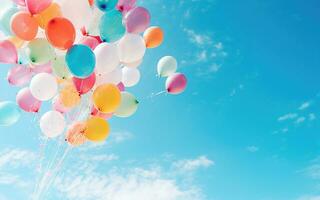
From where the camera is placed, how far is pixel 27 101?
613cm

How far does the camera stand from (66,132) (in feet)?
20.3

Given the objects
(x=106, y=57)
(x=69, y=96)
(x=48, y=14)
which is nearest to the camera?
(x=48, y=14)

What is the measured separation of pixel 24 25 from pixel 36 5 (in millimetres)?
333

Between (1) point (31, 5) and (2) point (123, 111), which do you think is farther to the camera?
(2) point (123, 111)

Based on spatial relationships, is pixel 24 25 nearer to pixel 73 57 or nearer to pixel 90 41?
pixel 73 57

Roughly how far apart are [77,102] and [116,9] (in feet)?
5.03

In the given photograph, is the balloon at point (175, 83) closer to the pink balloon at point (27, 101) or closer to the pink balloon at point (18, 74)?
the pink balloon at point (27, 101)

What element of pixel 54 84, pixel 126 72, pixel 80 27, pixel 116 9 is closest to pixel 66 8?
pixel 80 27

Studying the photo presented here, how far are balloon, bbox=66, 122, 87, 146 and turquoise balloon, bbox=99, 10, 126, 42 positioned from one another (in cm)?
139

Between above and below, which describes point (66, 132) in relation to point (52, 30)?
below

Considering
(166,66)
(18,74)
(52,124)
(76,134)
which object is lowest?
(76,134)

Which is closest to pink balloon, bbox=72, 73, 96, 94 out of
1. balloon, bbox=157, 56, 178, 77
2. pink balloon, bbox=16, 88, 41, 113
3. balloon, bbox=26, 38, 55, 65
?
balloon, bbox=26, 38, 55, 65

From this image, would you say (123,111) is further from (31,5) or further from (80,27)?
(31,5)

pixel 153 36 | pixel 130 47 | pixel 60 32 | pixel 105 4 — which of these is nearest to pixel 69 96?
pixel 60 32
